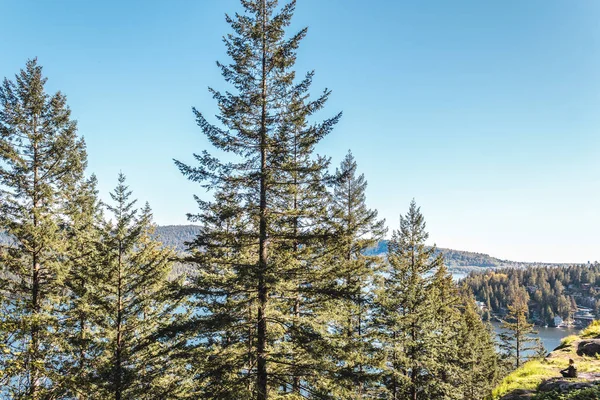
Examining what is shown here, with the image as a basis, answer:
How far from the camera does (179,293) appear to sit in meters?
7.88

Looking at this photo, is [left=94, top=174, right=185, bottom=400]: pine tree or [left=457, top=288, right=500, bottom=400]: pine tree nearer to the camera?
[left=94, top=174, right=185, bottom=400]: pine tree

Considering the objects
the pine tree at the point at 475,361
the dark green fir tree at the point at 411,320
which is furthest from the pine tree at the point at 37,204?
the pine tree at the point at 475,361

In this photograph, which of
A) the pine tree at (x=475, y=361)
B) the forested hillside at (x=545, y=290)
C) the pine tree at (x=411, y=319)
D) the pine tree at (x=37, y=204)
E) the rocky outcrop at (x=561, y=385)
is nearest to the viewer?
the rocky outcrop at (x=561, y=385)

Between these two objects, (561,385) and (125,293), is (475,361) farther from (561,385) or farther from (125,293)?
(125,293)

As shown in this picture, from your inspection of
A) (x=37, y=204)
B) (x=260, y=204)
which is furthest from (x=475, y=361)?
(x=37, y=204)

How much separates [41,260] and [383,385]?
598 inches

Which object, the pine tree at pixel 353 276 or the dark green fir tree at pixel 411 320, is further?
the dark green fir tree at pixel 411 320

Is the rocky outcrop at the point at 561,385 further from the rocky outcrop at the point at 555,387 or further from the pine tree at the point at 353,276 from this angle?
the pine tree at the point at 353,276

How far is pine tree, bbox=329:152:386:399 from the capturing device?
789cm

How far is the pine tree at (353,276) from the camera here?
7895 millimetres

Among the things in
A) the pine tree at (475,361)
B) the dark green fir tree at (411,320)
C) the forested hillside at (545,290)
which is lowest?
the forested hillside at (545,290)

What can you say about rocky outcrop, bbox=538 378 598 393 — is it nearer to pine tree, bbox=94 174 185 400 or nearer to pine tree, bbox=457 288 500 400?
pine tree, bbox=94 174 185 400

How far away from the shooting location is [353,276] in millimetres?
12492

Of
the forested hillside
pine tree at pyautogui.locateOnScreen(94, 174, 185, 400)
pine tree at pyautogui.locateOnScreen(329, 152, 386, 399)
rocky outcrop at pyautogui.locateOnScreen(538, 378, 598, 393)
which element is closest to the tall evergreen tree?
pine tree at pyautogui.locateOnScreen(329, 152, 386, 399)
